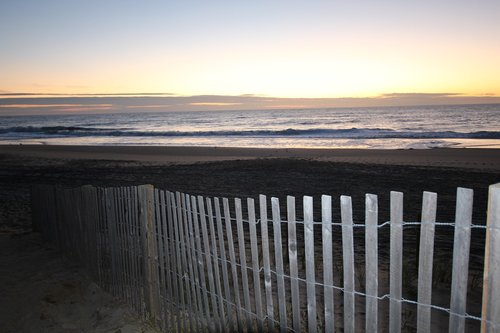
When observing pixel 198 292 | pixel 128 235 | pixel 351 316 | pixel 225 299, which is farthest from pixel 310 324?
pixel 128 235

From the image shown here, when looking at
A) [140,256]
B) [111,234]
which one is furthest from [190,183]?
[140,256]

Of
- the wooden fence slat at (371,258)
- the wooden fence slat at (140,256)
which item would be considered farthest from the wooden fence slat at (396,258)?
the wooden fence slat at (140,256)

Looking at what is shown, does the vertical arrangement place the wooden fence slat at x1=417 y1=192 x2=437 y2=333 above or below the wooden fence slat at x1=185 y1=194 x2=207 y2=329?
above

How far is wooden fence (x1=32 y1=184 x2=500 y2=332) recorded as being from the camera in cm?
239

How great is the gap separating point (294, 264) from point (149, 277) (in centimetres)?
241

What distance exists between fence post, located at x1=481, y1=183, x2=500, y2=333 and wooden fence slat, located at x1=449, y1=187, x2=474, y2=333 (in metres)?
0.10

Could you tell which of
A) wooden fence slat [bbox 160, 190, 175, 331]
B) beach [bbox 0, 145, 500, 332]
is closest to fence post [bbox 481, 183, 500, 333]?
wooden fence slat [bbox 160, 190, 175, 331]

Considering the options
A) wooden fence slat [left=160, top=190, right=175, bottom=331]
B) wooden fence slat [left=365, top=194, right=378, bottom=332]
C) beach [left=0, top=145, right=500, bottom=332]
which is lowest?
beach [left=0, top=145, right=500, bottom=332]

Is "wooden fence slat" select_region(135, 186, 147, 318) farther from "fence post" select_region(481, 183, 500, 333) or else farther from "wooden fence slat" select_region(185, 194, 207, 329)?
"fence post" select_region(481, 183, 500, 333)

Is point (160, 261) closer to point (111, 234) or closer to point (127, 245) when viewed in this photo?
point (127, 245)

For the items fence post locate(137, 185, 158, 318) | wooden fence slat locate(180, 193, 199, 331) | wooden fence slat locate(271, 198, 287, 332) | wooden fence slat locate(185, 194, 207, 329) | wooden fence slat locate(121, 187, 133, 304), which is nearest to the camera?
wooden fence slat locate(271, 198, 287, 332)

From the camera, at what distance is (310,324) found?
323 centimetres

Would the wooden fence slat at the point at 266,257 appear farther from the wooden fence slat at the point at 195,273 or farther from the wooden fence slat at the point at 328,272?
the wooden fence slat at the point at 195,273

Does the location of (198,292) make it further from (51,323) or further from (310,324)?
(51,323)
